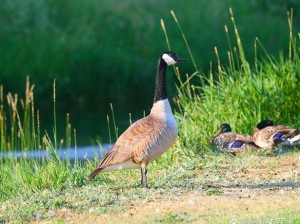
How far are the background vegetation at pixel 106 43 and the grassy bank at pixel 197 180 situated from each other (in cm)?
1110

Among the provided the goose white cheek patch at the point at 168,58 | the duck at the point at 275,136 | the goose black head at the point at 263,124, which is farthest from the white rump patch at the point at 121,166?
the goose black head at the point at 263,124

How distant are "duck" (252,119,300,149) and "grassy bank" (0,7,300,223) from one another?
0.16 m

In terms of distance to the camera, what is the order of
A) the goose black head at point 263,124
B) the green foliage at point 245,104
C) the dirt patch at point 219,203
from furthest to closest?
1. the green foliage at point 245,104
2. the goose black head at point 263,124
3. the dirt patch at point 219,203

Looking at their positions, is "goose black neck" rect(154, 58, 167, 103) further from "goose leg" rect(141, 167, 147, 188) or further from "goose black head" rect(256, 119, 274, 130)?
"goose black head" rect(256, 119, 274, 130)

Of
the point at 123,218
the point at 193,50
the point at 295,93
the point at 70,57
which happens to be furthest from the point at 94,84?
the point at 123,218

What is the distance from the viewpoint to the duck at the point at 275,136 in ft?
41.8

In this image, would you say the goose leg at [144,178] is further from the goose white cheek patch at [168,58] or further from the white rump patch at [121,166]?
the goose white cheek patch at [168,58]

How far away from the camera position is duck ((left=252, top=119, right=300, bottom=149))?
41.8 feet

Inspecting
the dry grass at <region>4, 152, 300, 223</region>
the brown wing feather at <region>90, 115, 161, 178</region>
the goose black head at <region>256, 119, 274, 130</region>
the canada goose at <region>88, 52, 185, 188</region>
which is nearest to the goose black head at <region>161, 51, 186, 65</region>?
the canada goose at <region>88, 52, 185, 188</region>

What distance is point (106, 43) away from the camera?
3039 cm

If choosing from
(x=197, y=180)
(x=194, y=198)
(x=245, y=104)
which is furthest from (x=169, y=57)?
(x=245, y=104)

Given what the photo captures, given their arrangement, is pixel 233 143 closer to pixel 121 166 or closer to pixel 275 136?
pixel 275 136

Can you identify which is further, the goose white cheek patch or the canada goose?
the goose white cheek patch

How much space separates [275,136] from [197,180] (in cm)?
181
